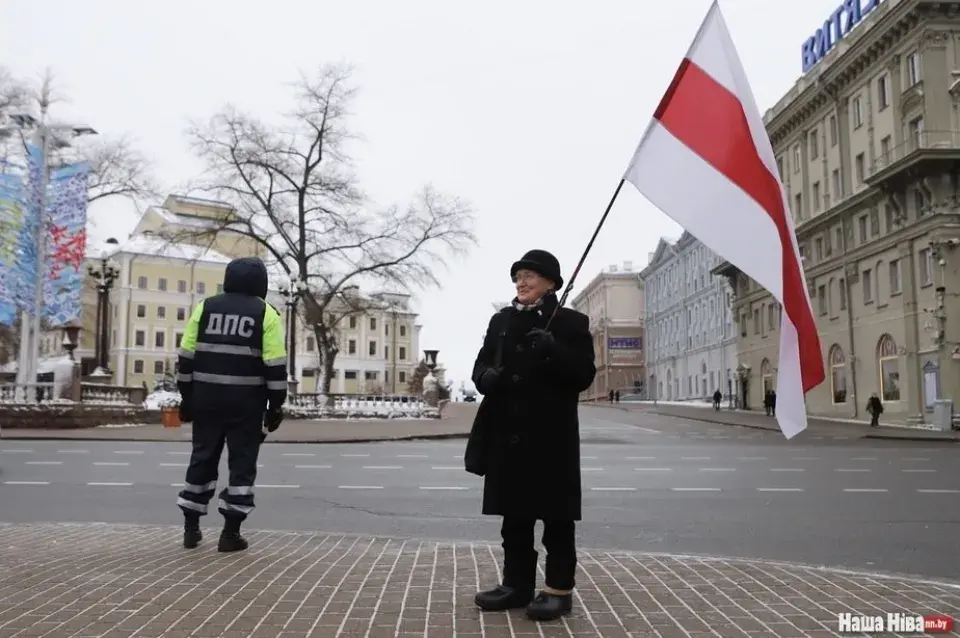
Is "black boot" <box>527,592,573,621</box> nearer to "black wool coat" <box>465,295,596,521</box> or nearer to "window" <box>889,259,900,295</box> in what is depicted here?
"black wool coat" <box>465,295,596,521</box>

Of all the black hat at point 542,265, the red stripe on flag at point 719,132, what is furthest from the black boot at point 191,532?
the red stripe on flag at point 719,132

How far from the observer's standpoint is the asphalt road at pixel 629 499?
7730 millimetres

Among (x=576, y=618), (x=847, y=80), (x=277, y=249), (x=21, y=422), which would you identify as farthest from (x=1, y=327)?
(x=576, y=618)

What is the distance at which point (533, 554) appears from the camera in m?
4.67

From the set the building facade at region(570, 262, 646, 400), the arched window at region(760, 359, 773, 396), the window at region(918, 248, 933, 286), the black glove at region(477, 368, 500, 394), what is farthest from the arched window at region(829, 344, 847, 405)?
the building facade at region(570, 262, 646, 400)

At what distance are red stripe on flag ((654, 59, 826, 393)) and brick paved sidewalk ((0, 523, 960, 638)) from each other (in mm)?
1847

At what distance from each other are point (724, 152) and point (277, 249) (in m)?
39.1

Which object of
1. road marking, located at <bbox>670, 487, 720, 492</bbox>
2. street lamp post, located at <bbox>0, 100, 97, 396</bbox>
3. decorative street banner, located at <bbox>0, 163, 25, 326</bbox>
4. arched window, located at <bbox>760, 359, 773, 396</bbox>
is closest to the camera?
road marking, located at <bbox>670, 487, 720, 492</bbox>

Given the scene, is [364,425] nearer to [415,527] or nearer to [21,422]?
[21,422]

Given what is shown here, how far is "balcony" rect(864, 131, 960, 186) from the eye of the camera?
3512 centimetres

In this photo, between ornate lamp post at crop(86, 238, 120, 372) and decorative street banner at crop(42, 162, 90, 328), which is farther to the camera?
ornate lamp post at crop(86, 238, 120, 372)

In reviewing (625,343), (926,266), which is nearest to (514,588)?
(926,266)

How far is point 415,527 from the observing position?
843 centimetres

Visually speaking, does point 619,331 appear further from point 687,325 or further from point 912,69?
point 912,69
